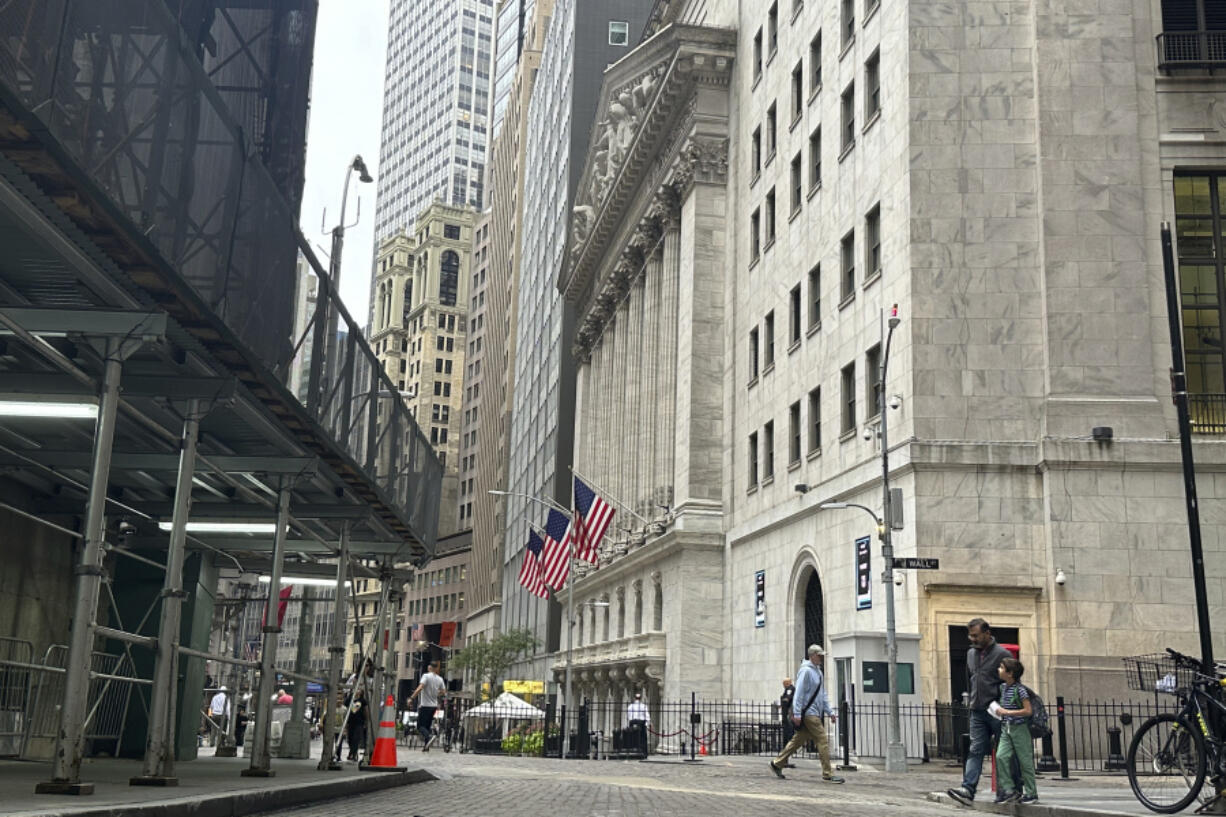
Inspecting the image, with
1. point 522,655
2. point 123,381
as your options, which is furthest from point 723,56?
point 522,655

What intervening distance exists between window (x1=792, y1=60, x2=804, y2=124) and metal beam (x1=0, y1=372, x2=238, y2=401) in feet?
117

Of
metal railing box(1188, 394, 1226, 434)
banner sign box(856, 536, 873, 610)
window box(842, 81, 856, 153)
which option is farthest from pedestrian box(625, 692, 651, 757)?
window box(842, 81, 856, 153)

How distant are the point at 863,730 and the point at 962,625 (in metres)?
3.58

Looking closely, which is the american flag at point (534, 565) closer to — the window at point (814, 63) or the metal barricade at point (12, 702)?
the window at point (814, 63)

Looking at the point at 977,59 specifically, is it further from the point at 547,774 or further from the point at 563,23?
the point at 563,23

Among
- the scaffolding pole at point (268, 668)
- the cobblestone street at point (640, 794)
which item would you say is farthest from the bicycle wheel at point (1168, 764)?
the scaffolding pole at point (268, 668)

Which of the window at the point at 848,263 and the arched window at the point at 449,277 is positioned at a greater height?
the arched window at the point at 449,277

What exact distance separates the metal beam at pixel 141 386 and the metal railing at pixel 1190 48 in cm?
2839

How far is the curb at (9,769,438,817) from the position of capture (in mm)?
8188

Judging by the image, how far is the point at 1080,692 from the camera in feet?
96.6

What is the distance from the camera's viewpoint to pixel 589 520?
4672cm

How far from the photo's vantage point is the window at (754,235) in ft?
161

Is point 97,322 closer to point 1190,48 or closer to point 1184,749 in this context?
point 1184,749

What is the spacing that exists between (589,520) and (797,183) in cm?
1352
